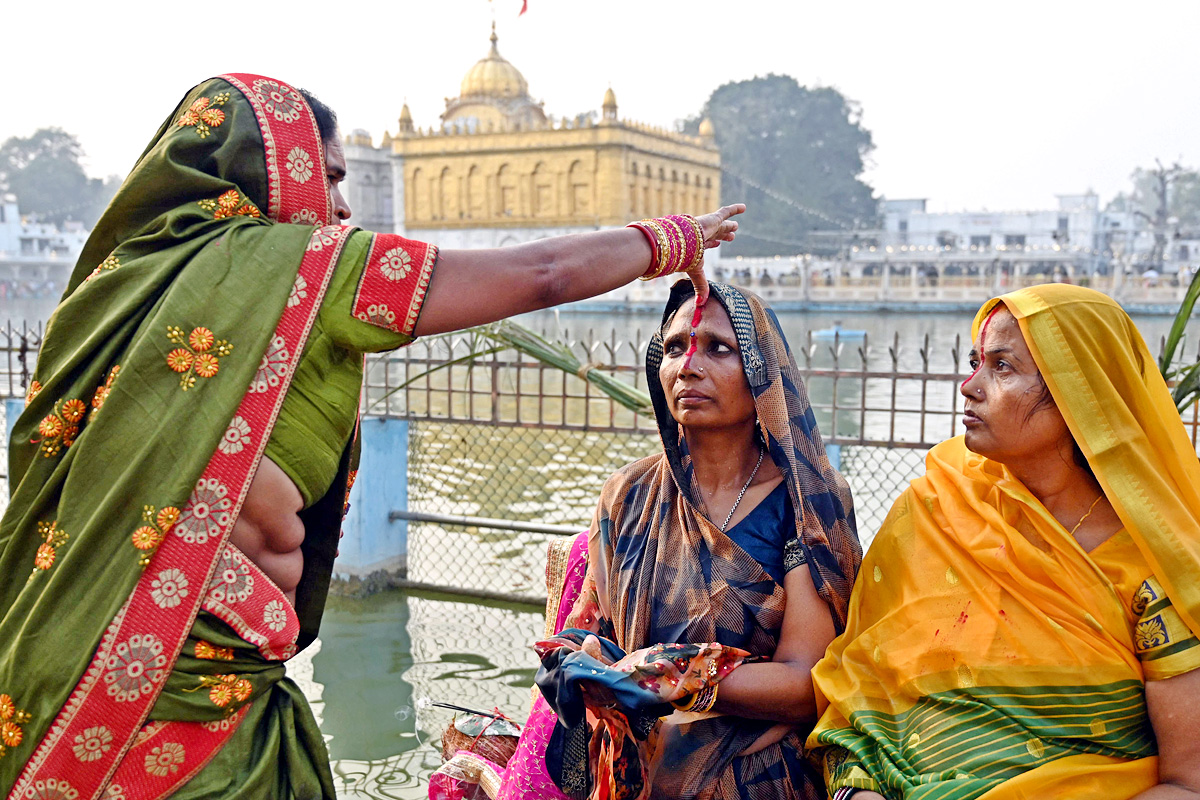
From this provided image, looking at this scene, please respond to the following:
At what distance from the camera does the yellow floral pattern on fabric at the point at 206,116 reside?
5.16ft

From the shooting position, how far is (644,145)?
41.6 metres

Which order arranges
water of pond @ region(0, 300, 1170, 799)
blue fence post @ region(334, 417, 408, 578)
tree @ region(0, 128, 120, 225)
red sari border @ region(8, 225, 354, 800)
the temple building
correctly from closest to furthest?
red sari border @ region(8, 225, 354, 800) < water of pond @ region(0, 300, 1170, 799) < blue fence post @ region(334, 417, 408, 578) < the temple building < tree @ region(0, 128, 120, 225)

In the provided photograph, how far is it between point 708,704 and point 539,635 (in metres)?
3.17

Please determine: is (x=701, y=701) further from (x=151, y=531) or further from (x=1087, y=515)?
(x=151, y=531)

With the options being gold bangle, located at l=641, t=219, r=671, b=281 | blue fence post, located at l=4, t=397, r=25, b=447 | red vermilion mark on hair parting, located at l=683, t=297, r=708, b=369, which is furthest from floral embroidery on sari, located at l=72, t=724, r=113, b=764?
blue fence post, located at l=4, t=397, r=25, b=447

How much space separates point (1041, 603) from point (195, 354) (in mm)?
1509

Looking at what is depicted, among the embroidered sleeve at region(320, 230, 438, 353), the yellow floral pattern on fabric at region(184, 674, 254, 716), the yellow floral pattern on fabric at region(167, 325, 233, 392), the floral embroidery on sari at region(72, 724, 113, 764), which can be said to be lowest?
the floral embroidery on sari at region(72, 724, 113, 764)

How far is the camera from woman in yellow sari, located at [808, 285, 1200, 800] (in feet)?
5.49

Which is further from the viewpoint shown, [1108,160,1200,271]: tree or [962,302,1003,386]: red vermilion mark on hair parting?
[1108,160,1200,271]: tree

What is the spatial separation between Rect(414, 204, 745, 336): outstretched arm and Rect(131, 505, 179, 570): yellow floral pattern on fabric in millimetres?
471

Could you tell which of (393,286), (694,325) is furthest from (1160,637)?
(393,286)

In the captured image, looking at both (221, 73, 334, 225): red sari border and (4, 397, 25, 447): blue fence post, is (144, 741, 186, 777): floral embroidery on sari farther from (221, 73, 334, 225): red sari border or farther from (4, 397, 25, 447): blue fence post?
(4, 397, 25, 447): blue fence post

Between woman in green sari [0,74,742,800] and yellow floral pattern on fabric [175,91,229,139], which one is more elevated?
yellow floral pattern on fabric [175,91,229,139]

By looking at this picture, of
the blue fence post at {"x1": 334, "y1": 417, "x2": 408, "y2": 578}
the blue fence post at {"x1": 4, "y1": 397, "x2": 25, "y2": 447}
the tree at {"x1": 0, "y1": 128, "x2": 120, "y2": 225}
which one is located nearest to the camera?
the blue fence post at {"x1": 334, "y1": 417, "x2": 408, "y2": 578}
